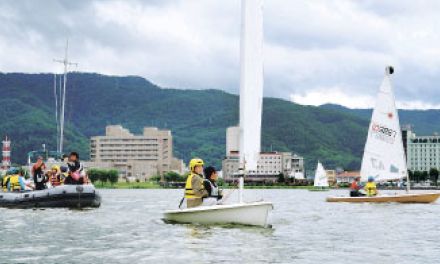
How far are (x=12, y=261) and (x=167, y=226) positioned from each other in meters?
10.6

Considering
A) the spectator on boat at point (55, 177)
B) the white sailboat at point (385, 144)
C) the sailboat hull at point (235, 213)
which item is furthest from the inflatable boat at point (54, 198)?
the white sailboat at point (385, 144)

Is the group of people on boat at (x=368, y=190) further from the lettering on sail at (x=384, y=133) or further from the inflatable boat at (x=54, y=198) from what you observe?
the inflatable boat at (x=54, y=198)

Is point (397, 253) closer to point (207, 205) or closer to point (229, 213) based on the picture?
point (229, 213)

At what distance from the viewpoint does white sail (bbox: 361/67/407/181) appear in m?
60.1

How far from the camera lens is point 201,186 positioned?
2798 centimetres

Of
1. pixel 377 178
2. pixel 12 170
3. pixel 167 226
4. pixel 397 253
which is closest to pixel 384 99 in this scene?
pixel 377 178

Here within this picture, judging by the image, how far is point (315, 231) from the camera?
29.1 metres

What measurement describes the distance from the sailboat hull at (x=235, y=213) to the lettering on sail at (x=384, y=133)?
35.7 metres

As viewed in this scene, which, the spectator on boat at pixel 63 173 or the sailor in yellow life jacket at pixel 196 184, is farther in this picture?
the spectator on boat at pixel 63 173

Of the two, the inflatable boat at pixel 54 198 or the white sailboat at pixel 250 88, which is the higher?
the white sailboat at pixel 250 88

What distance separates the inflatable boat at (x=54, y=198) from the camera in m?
41.8

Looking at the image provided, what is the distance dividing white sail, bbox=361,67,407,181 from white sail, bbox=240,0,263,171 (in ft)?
120

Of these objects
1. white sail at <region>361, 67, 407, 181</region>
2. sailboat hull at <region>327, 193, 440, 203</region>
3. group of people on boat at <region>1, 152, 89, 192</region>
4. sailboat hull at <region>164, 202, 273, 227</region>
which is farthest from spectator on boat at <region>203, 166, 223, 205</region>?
white sail at <region>361, 67, 407, 181</region>

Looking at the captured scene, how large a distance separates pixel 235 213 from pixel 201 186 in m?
2.44
